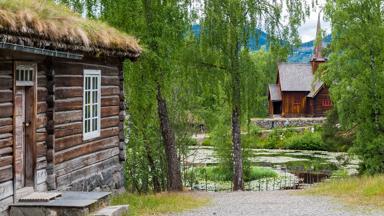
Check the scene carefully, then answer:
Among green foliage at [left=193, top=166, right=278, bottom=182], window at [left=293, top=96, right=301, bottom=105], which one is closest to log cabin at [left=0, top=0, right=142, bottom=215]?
green foliage at [left=193, top=166, right=278, bottom=182]

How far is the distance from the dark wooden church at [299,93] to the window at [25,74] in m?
50.0

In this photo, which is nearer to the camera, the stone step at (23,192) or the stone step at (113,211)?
the stone step at (113,211)

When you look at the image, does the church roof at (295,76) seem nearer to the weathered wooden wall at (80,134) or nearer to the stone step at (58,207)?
the weathered wooden wall at (80,134)

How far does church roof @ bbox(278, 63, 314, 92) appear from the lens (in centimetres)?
6084

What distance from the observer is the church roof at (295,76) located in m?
→ 60.8

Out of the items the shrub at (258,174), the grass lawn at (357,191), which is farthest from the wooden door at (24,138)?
the shrub at (258,174)

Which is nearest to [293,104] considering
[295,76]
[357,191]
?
[295,76]

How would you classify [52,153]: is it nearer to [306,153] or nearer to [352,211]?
[352,211]

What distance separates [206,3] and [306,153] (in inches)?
1013

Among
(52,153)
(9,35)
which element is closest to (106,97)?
(52,153)

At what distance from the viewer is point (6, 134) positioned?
9.89 metres

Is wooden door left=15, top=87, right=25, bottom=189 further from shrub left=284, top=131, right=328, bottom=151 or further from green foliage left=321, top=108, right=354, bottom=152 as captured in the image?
shrub left=284, top=131, right=328, bottom=151

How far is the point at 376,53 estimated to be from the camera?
26.1 m

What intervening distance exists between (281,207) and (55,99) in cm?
526
